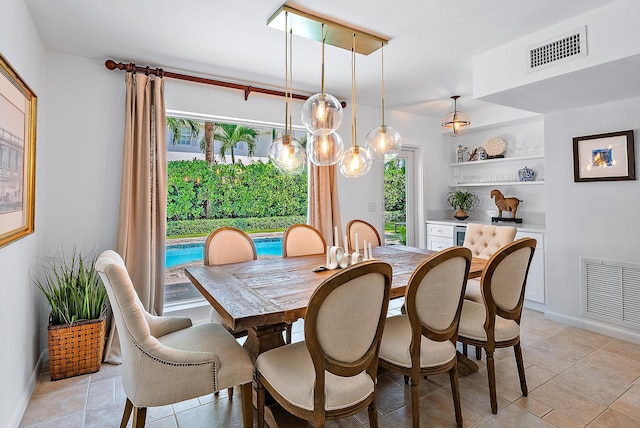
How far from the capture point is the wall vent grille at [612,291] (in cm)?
301

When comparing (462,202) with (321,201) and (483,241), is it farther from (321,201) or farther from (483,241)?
(321,201)

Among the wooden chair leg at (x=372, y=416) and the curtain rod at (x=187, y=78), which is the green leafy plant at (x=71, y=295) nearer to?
the curtain rod at (x=187, y=78)

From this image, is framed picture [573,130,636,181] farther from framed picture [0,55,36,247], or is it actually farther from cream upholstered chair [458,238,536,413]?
framed picture [0,55,36,247]

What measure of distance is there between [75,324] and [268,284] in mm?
1530

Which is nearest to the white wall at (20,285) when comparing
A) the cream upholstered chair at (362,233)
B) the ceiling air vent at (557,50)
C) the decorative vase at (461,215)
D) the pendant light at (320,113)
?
the pendant light at (320,113)

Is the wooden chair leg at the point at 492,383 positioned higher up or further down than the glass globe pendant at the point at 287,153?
further down

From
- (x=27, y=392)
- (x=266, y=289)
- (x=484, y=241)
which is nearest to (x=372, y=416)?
(x=266, y=289)

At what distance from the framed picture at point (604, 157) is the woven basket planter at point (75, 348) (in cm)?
437

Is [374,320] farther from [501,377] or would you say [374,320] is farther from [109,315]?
[109,315]

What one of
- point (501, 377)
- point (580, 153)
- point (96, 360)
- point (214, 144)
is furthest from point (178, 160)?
point (580, 153)

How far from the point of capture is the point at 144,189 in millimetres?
3043

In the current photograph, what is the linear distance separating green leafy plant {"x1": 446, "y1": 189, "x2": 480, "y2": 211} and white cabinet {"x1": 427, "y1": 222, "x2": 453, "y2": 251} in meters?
0.54

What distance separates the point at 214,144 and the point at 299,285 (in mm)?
2319

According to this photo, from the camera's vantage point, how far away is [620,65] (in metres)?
2.28
